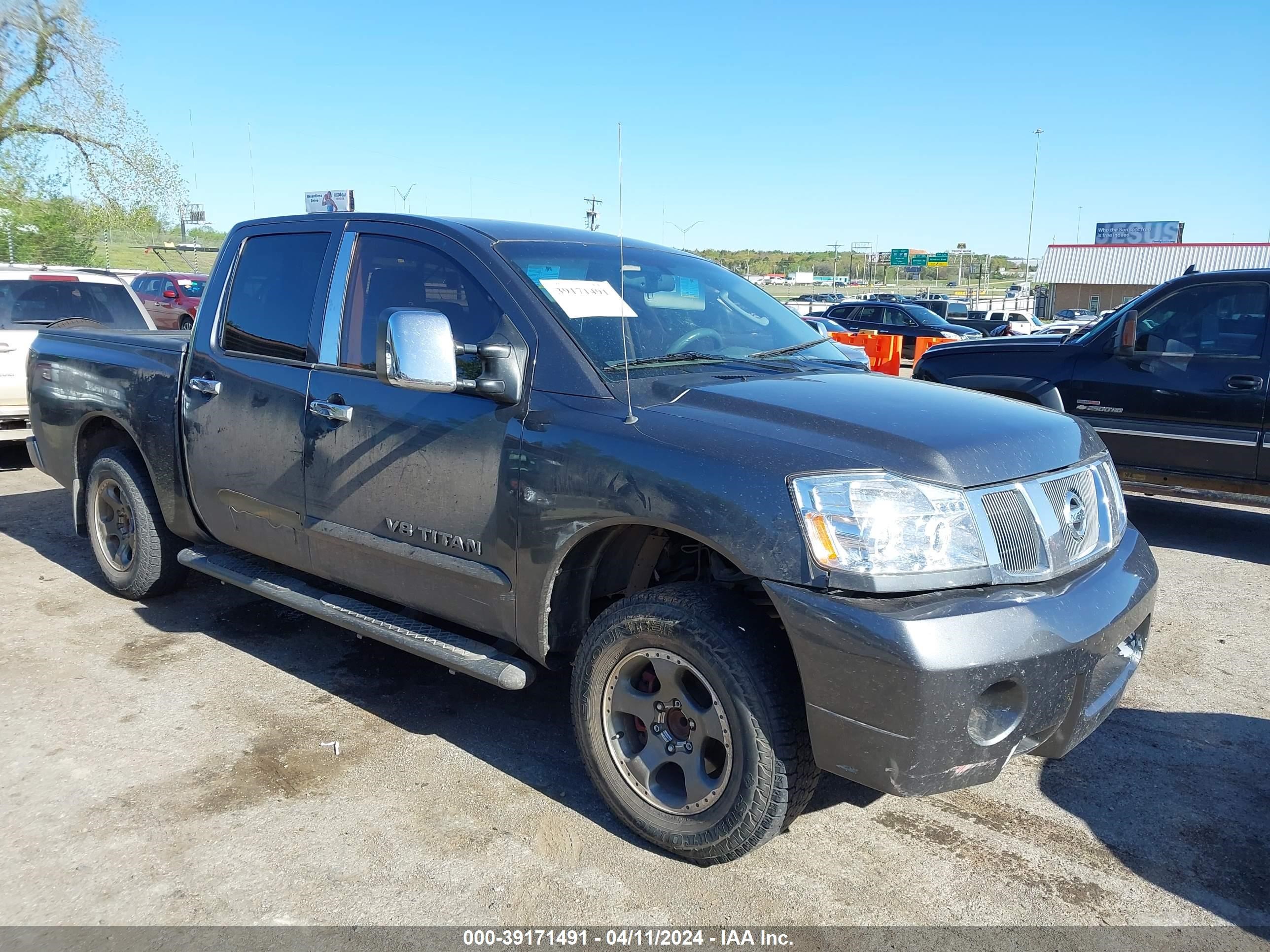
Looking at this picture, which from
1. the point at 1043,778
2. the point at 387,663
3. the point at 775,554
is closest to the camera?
the point at 775,554

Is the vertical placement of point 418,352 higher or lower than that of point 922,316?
higher

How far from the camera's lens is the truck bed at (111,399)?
184 inches

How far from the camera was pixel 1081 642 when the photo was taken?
8.63ft

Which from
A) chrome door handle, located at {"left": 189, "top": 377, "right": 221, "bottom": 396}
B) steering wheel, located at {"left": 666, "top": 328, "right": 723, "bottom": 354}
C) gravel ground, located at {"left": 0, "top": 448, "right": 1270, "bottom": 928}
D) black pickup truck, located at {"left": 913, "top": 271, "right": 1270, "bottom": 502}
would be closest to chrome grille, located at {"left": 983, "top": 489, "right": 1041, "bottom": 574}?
gravel ground, located at {"left": 0, "top": 448, "right": 1270, "bottom": 928}

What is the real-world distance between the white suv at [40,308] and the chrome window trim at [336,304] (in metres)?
6.08

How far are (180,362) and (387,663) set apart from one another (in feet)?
5.82

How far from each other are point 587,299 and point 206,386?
2.04m

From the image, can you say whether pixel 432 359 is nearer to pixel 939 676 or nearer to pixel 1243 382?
pixel 939 676

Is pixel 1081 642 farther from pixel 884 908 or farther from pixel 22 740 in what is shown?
pixel 22 740

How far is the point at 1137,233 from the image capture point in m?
73.6

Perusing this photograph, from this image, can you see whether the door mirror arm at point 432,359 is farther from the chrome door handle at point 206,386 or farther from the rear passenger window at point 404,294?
the chrome door handle at point 206,386

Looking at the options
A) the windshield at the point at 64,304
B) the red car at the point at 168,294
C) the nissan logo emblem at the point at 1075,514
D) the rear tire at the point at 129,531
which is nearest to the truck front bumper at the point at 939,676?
the nissan logo emblem at the point at 1075,514

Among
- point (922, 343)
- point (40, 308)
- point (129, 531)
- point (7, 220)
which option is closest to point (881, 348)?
point (922, 343)

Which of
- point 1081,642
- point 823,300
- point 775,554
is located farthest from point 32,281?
point 823,300
